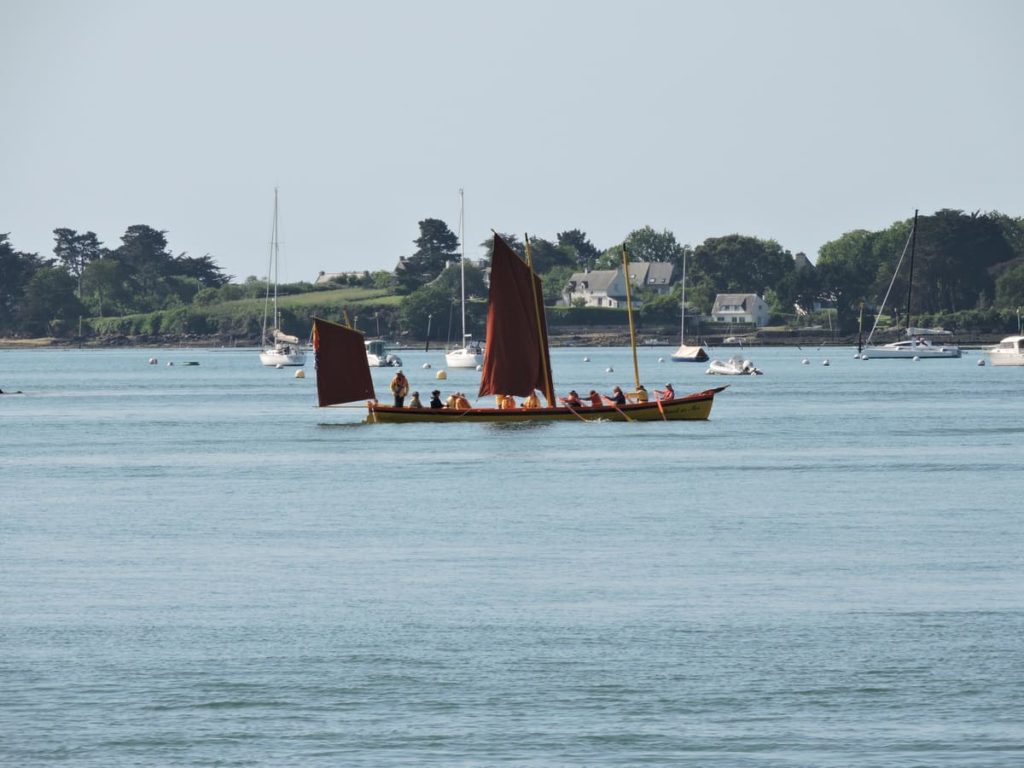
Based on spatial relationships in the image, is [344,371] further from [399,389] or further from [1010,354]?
[1010,354]

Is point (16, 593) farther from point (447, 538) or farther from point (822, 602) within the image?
point (822, 602)

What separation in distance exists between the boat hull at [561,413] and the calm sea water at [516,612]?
49.1 feet

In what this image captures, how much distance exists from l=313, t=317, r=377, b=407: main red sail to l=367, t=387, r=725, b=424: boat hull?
1.02 meters

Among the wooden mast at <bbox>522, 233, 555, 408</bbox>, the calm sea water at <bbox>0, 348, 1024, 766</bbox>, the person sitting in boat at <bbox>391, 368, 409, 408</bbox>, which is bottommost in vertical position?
the calm sea water at <bbox>0, 348, 1024, 766</bbox>

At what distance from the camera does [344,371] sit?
85.8 metres

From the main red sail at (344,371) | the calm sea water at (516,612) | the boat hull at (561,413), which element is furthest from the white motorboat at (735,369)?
the calm sea water at (516,612)

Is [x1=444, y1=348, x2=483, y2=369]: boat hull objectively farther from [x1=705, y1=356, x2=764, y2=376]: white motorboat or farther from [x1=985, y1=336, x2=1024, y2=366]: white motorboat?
[x1=985, y1=336, x2=1024, y2=366]: white motorboat

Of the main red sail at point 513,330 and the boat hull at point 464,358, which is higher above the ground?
the main red sail at point 513,330

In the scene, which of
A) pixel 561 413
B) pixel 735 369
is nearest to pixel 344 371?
pixel 561 413

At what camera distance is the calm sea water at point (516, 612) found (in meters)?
23.7

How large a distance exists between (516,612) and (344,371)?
5456 centimetres

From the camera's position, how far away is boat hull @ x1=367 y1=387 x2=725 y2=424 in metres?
83.1

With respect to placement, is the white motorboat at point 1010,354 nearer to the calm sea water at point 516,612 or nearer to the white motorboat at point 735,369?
the white motorboat at point 735,369

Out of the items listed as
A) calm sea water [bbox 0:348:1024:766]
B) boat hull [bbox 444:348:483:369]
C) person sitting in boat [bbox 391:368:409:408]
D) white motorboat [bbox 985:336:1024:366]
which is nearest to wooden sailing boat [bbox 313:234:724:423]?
person sitting in boat [bbox 391:368:409:408]
